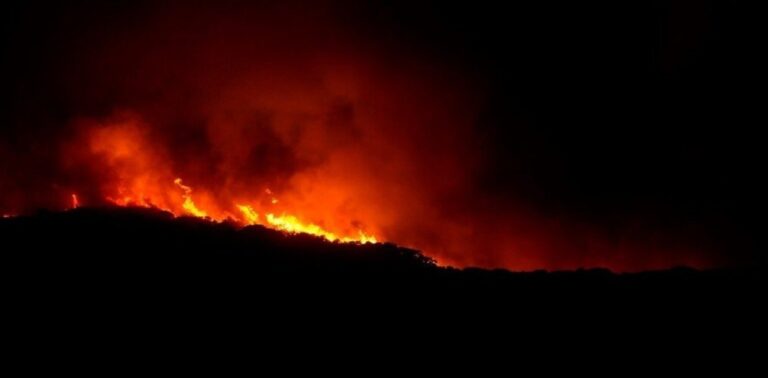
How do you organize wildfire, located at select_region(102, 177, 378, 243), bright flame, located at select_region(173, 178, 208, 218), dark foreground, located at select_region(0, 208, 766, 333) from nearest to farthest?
dark foreground, located at select_region(0, 208, 766, 333) → wildfire, located at select_region(102, 177, 378, 243) → bright flame, located at select_region(173, 178, 208, 218)

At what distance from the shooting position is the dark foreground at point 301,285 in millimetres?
16672

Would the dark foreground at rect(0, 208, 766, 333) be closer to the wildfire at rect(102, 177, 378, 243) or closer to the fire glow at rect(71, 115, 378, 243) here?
the wildfire at rect(102, 177, 378, 243)

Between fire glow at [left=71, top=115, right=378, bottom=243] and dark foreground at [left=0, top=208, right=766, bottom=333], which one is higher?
fire glow at [left=71, top=115, right=378, bottom=243]

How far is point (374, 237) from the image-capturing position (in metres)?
32.5

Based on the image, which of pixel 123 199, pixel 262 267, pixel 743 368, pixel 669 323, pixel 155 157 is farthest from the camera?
pixel 155 157

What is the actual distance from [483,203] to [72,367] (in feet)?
73.9

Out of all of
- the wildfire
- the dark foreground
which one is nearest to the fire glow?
the wildfire

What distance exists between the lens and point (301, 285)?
712 inches

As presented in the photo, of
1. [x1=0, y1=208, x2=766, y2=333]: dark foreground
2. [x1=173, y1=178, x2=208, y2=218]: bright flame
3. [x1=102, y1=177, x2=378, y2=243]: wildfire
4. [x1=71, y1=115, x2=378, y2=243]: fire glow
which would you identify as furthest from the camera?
[x1=173, y1=178, x2=208, y2=218]: bright flame

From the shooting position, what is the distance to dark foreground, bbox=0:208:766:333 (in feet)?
54.7

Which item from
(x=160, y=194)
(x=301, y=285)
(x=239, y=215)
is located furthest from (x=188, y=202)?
(x=301, y=285)

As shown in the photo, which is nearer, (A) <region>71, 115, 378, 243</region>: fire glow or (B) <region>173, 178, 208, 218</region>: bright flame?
(A) <region>71, 115, 378, 243</region>: fire glow

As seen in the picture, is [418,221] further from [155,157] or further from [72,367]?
[72,367]

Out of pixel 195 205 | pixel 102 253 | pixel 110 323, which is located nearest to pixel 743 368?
pixel 110 323
